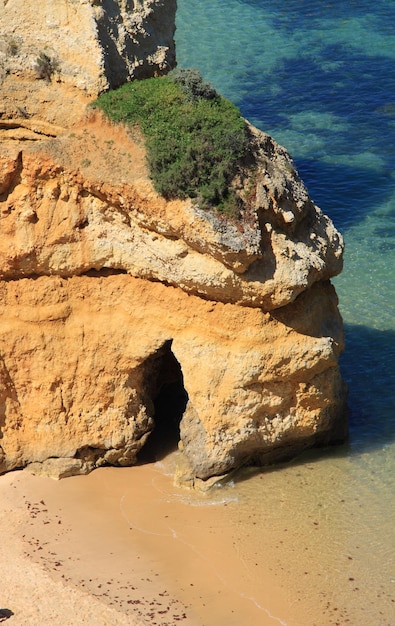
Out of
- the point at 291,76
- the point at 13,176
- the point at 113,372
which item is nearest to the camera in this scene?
the point at 13,176

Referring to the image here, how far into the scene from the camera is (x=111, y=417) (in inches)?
835

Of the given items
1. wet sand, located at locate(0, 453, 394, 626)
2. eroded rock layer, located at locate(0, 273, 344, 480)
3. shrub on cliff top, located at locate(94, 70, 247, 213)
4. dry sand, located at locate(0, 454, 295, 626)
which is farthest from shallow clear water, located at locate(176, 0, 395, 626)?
shrub on cliff top, located at locate(94, 70, 247, 213)

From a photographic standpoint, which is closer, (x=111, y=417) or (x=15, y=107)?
(x=15, y=107)

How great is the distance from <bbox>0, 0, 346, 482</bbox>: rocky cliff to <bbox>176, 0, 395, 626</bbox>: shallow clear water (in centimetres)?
156

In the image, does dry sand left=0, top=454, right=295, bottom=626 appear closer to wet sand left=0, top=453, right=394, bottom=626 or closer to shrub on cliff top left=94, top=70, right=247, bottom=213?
wet sand left=0, top=453, right=394, bottom=626

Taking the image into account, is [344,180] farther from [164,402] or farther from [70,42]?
[70,42]

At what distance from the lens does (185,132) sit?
1939 cm

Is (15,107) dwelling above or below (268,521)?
above

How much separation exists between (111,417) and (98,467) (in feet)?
3.89

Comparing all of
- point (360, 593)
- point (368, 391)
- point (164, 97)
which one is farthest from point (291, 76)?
point (360, 593)

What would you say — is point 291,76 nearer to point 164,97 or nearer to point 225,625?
point 164,97

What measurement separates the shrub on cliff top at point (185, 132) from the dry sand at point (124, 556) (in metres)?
6.18

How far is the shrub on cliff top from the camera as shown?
61.8ft

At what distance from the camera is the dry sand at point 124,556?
17641 millimetres
